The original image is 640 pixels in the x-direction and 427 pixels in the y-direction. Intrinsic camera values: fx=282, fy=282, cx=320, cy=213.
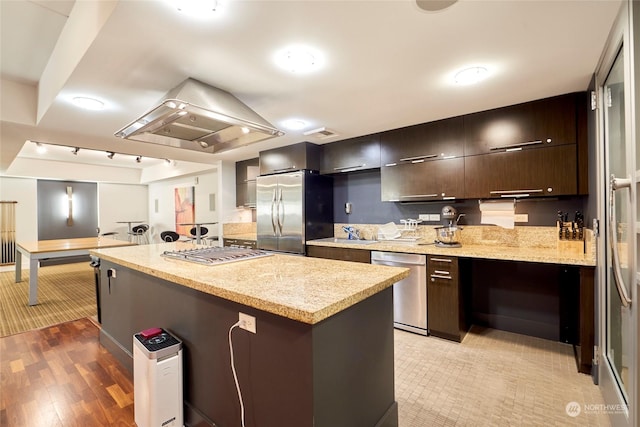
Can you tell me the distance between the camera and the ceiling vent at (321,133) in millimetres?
3362

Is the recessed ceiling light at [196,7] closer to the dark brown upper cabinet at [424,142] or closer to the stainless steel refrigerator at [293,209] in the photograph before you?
the dark brown upper cabinet at [424,142]

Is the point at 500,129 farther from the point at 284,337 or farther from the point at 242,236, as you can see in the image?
the point at 242,236

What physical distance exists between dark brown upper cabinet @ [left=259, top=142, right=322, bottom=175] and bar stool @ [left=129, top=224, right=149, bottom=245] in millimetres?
5450

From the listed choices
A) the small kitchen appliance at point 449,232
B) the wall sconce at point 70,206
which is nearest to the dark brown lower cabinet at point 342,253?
the small kitchen appliance at point 449,232

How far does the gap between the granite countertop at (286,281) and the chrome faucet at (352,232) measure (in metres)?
2.02

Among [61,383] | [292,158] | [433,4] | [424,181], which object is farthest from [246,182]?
[433,4]

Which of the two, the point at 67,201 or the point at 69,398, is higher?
the point at 67,201

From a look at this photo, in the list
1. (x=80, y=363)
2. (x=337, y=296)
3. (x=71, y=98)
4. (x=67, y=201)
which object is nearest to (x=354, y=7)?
(x=337, y=296)

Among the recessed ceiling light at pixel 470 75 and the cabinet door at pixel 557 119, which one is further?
the cabinet door at pixel 557 119

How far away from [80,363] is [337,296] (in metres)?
2.63

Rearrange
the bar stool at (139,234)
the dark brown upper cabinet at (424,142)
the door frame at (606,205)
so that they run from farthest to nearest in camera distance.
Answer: the bar stool at (139,234) < the dark brown upper cabinet at (424,142) < the door frame at (606,205)

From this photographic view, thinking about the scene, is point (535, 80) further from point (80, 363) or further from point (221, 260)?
point (80, 363)

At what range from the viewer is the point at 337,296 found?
1.13 m

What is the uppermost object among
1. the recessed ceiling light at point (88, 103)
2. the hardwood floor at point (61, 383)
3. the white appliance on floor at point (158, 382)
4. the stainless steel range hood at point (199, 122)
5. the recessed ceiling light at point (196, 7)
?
the recessed ceiling light at point (196, 7)
